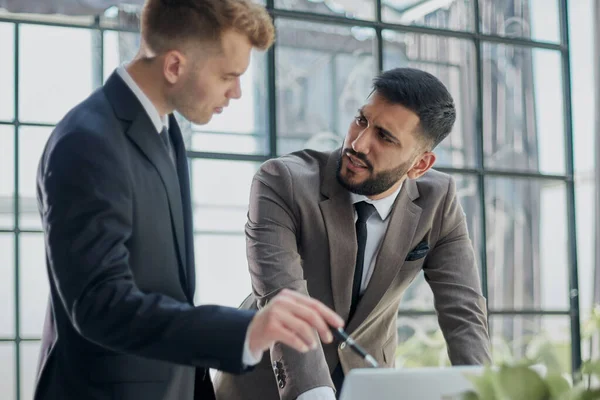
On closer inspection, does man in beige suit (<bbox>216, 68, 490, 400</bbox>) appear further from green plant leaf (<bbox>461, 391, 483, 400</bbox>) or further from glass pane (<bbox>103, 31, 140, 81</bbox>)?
glass pane (<bbox>103, 31, 140, 81</bbox>)

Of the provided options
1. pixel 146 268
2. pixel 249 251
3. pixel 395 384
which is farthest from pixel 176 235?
pixel 249 251

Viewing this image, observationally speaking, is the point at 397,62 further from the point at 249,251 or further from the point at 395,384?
the point at 395,384

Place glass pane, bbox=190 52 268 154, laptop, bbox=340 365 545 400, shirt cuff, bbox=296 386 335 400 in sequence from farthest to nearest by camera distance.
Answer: glass pane, bbox=190 52 268 154 → shirt cuff, bbox=296 386 335 400 → laptop, bbox=340 365 545 400

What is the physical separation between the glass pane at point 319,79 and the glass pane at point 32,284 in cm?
98

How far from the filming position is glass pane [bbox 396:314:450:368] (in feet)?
12.8

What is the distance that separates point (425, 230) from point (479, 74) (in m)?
1.90

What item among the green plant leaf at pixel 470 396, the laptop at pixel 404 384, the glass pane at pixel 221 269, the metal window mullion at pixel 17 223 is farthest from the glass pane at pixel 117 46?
the green plant leaf at pixel 470 396

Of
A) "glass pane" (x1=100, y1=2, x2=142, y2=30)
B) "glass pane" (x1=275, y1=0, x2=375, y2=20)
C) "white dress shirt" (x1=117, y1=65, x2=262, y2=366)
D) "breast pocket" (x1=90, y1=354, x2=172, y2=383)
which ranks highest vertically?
"glass pane" (x1=275, y1=0, x2=375, y2=20)

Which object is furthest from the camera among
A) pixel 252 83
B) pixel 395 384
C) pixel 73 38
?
pixel 252 83

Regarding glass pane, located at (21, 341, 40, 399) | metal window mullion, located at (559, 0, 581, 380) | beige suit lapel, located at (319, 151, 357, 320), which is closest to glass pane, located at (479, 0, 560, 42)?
metal window mullion, located at (559, 0, 581, 380)

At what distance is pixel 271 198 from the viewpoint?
7.03 feet

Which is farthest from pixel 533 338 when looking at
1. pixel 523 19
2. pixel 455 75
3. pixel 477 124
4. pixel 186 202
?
pixel 186 202

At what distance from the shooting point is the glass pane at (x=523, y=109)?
13.6ft

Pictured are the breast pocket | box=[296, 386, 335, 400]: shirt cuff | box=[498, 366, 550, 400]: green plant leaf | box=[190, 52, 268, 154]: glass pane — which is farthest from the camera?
box=[190, 52, 268, 154]: glass pane
